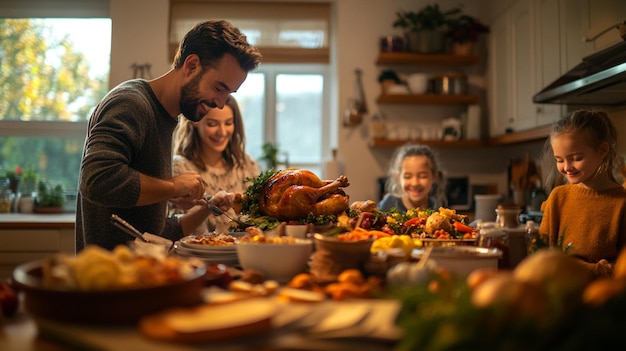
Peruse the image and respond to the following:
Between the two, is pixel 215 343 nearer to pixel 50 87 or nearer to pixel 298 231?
pixel 298 231

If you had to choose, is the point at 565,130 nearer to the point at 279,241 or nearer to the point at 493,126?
the point at 279,241

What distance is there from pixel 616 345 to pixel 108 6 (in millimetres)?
4766

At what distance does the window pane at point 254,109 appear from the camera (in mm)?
4859

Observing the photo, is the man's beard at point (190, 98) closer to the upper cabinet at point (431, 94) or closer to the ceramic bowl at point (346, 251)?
the ceramic bowl at point (346, 251)

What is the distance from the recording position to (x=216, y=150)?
301 cm

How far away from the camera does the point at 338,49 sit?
4.56 meters

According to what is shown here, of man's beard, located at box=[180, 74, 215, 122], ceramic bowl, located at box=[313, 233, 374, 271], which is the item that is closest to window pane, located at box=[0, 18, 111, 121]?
man's beard, located at box=[180, 74, 215, 122]

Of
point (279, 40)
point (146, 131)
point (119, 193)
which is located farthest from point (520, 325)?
point (279, 40)


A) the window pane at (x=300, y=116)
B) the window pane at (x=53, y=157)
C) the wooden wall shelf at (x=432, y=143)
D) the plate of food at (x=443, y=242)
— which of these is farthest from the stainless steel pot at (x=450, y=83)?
the plate of food at (x=443, y=242)

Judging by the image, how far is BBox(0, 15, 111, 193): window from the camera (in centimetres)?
462

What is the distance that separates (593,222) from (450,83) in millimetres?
Answer: 2726

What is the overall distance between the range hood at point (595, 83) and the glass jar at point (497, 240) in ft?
5.06

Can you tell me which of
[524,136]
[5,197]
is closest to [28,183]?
[5,197]

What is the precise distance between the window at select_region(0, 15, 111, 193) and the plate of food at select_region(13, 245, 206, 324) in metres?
4.11
